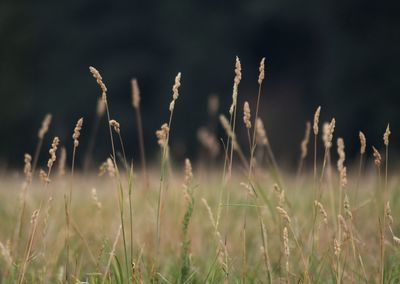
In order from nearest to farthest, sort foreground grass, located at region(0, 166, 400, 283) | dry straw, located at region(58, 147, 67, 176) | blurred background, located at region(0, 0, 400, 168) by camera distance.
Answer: foreground grass, located at region(0, 166, 400, 283)
dry straw, located at region(58, 147, 67, 176)
blurred background, located at region(0, 0, 400, 168)

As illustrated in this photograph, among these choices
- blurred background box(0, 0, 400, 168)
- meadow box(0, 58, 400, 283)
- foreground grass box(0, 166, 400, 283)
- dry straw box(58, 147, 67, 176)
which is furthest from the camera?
blurred background box(0, 0, 400, 168)

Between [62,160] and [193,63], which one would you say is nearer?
[62,160]

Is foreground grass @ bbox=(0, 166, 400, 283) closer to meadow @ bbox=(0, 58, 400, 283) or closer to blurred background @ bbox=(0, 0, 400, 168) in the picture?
meadow @ bbox=(0, 58, 400, 283)

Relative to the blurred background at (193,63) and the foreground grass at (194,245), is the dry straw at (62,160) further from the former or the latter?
the blurred background at (193,63)

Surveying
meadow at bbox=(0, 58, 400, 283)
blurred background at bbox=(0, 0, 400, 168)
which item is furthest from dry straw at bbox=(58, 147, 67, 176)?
blurred background at bbox=(0, 0, 400, 168)

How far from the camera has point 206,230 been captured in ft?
9.10

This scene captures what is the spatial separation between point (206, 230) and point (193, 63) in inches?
484

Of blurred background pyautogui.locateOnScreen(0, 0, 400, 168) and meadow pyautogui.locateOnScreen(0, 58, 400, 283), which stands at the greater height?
blurred background pyautogui.locateOnScreen(0, 0, 400, 168)

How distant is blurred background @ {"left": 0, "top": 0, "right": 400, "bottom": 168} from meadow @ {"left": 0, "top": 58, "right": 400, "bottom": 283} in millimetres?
9488

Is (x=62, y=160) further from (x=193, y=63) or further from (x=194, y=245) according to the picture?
(x=193, y=63)

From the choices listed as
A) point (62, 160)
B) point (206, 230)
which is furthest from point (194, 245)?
point (62, 160)

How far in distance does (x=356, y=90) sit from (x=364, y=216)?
33.7 feet

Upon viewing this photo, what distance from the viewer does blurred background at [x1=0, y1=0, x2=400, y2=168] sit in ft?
41.7

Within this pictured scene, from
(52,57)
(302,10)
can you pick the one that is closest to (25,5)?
(52,57)
